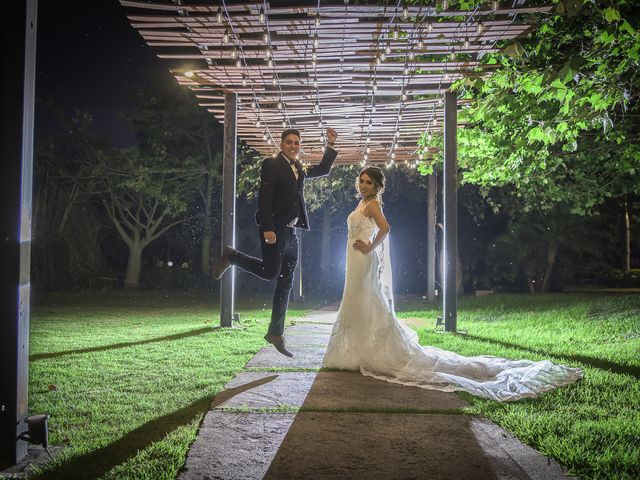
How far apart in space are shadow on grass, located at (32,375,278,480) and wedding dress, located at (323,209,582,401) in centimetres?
157

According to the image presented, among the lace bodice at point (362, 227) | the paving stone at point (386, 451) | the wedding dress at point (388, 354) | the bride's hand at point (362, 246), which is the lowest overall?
the paving stone at point (386, 451)

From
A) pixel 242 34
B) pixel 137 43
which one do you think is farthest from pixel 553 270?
pixel 242 34

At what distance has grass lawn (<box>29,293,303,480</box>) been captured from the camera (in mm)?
2699

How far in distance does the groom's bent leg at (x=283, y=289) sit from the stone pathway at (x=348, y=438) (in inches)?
36.8

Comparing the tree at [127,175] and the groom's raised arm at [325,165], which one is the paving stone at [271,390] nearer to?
the groom's raised arm at [325,165]

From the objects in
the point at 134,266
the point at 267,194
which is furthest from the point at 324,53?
the point at 134,266

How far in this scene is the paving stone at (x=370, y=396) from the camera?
3734 millimetres

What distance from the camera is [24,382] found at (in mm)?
2754

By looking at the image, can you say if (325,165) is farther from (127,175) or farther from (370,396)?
(127,175)

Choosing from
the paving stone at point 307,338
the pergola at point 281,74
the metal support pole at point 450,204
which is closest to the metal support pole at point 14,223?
the pergola at point 281,74

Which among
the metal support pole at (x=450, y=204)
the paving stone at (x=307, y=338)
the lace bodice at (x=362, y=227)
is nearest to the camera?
the lace bodice at (x=362, y=227)

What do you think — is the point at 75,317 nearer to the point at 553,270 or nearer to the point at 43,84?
the point at 43,84

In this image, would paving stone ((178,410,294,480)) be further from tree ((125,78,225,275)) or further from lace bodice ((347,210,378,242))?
tree ((125,78,225,275))

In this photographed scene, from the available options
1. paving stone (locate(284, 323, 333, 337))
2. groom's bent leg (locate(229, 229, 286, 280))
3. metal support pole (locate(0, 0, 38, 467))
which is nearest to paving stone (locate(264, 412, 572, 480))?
metal support pole (locate(0, 0, 38, 467))
